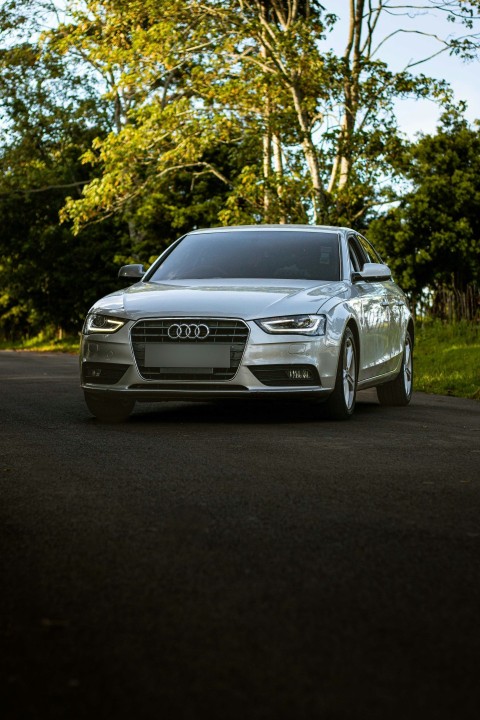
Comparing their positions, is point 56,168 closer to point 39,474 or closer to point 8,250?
point 8,250

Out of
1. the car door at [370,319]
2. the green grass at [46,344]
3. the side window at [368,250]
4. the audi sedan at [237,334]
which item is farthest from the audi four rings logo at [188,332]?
the green grass at [46,344]

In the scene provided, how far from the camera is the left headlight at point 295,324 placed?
9656 mm

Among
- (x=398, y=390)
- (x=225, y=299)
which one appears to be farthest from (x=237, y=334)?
(x=398, y=390)

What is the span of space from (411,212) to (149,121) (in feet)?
21.5

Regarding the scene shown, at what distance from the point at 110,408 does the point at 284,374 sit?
1.57 metres

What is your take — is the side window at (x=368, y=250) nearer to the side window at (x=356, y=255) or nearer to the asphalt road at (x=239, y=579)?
the side window at (x=356, y=255)

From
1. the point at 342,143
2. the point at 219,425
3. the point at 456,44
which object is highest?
the point at 456,44

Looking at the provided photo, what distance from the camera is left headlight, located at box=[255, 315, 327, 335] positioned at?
31.7 ft

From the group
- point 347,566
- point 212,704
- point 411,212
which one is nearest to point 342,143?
point 411,212

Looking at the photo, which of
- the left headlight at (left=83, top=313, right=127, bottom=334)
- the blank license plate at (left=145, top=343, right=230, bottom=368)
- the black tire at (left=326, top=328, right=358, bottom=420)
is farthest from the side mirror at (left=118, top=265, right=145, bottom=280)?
the black tire at (left=326, top=328, right=358, bottom=420)

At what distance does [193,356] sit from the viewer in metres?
9.67

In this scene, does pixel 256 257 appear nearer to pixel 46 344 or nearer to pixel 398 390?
pixel 398 390

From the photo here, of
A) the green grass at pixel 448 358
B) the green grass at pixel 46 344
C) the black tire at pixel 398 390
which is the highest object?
the black tire at pixel 398 390

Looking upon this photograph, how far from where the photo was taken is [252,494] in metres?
6.40
